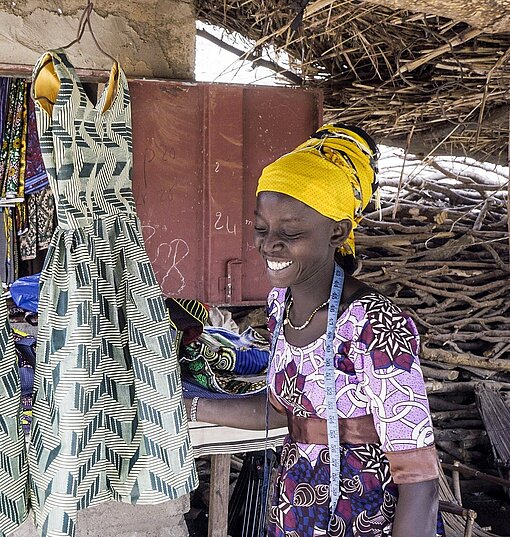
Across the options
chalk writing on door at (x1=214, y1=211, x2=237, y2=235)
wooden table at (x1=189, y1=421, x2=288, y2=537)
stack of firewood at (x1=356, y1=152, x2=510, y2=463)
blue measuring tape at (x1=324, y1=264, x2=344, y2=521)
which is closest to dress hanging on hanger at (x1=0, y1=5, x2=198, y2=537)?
blue measuring tape at (x1=324, y1=264, x2=344, y2=521)

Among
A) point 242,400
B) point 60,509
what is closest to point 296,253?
point 242,400

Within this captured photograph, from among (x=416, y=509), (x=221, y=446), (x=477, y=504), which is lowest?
(x=477, y=504)

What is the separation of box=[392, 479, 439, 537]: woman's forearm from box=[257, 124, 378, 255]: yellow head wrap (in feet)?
2.26

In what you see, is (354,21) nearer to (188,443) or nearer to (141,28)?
(141,28)

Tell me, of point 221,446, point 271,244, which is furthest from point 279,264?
point 221,446

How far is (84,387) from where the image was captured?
1.89 m

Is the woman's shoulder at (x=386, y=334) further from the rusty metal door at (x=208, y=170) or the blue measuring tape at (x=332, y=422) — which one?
the rusty metal door at (x=208, y=170)

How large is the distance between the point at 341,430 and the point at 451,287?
5.19 m

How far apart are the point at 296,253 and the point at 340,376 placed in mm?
328

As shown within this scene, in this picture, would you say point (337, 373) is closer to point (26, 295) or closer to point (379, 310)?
point (379, 310)

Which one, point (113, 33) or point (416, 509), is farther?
point (113, 33)

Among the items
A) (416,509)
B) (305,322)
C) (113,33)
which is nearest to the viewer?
(416,509)

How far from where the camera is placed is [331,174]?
1968 millimetres

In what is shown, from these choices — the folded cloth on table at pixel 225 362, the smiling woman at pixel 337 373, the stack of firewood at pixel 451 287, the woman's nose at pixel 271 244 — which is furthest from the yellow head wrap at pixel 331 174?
the stack of firewood at pixel 451 287
